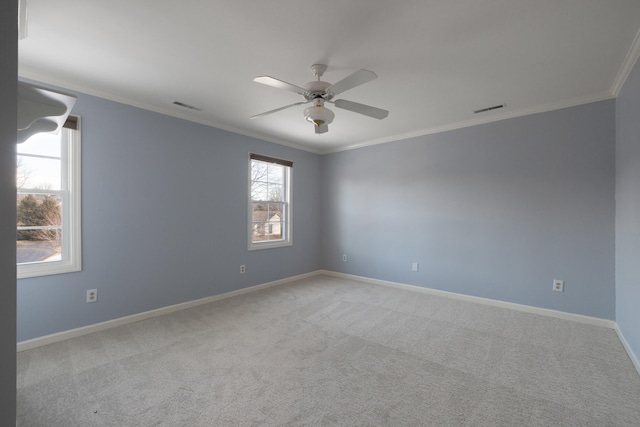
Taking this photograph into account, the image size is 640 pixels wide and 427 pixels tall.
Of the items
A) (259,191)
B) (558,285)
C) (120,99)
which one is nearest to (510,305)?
(558,285)

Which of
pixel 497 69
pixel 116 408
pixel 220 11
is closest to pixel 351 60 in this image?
pixel 220 11

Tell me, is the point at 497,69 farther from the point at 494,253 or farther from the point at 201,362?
the point at 201,362

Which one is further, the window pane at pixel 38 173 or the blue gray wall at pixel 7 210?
the window pane at pixel 38 173

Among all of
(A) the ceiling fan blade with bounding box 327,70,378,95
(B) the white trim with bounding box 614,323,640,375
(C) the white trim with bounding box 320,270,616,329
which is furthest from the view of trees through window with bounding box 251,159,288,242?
(B) the white trim with bounding box 614,323,640,375

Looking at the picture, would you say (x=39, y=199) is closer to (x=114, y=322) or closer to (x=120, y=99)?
(x=120, y=99)

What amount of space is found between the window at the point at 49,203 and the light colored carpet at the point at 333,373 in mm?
835

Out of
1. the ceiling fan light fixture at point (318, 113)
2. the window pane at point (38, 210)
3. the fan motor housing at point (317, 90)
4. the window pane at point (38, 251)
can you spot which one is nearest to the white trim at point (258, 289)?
the window pane at point (38, 251)

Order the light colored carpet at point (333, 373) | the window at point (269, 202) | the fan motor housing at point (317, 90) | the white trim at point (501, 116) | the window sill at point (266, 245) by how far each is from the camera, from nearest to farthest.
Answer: the light colored carpet at point (333, 373), the fan motor housing at point (317, 90), the white trim at point (501, 116), the window sill at point (266, 245), the window at point (269, 202)

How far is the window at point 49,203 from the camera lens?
2.65 meters

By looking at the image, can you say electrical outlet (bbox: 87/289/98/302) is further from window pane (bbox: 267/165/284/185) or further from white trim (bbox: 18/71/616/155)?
window pane (bbox: 267/165/284/185)

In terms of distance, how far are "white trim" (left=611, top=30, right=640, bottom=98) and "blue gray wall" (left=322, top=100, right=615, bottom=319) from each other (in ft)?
0.89

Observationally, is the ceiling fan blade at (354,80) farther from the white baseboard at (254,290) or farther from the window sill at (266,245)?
the white baseboard at (254,290)

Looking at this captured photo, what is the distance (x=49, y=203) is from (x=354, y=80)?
3153 mm

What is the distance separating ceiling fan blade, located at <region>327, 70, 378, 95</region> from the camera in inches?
77.1
